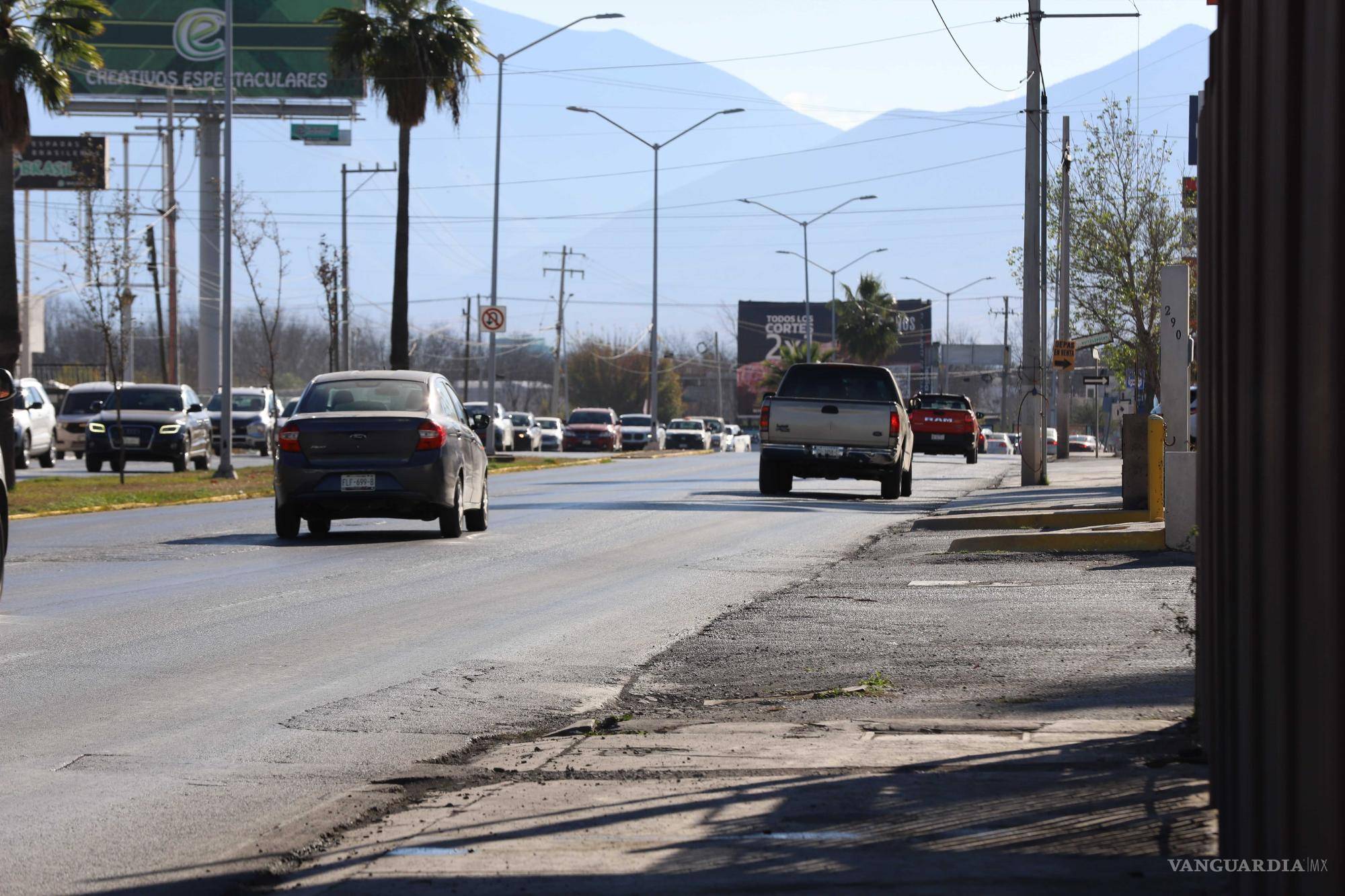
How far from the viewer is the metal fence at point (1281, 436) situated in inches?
124

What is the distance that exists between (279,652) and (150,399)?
30.1 meters

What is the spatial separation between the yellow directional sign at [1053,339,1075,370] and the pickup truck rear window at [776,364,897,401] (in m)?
12.3

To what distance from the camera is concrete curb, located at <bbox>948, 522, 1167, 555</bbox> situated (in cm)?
1656

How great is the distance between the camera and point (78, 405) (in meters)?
43.9

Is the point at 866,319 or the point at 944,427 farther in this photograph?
the point at 866,319

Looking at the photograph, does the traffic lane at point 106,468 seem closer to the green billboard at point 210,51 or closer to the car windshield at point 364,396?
the car windshield at point 364,396

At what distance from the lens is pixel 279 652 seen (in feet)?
33.8

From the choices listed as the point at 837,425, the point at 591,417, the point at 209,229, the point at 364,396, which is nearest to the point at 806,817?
the point at 364,396

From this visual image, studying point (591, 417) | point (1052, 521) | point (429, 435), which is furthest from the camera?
point (591, 417)

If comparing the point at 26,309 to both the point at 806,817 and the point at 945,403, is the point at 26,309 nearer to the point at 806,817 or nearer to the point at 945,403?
the point at 945,403

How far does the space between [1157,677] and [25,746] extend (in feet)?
17.5

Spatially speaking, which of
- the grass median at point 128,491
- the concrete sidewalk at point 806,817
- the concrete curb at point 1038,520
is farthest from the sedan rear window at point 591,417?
the concrete sidewalk at point 806,817

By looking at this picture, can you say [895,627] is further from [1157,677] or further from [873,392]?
[873,392]

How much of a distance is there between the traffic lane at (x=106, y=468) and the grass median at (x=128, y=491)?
1282mm
